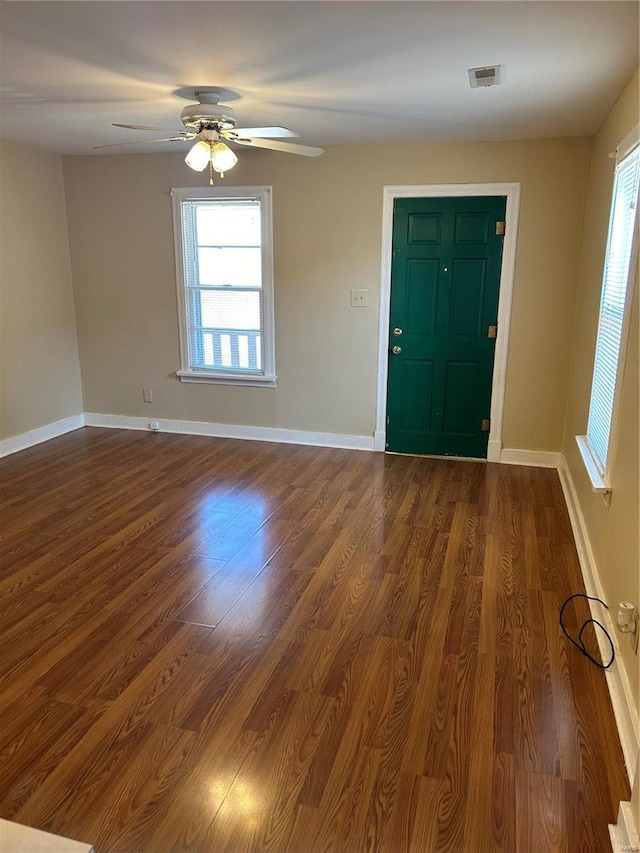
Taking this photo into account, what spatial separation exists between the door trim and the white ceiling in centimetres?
48

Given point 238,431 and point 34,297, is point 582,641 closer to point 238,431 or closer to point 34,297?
point 238,431

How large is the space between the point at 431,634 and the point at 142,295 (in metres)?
4.17

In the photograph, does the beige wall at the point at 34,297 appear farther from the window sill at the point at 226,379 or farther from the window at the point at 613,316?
the window at the point at 613,316

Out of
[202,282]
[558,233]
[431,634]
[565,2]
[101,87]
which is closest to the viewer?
[565,2]

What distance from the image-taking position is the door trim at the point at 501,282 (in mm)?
4414

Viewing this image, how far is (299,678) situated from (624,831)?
114cm

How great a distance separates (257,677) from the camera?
2266mm

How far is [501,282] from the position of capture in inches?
178

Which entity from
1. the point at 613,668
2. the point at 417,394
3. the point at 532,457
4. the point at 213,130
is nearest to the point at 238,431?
the point at 417,394

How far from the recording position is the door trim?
4.41 m

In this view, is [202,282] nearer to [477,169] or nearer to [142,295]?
[142,295]

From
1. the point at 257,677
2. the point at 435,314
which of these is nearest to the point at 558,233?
the point at 435,314

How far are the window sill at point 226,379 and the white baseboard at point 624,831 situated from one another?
4120 millimetres

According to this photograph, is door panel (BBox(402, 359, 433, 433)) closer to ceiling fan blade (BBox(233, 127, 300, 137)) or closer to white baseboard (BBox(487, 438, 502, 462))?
white baseboard (BBox(487, 438, 502, 462))
